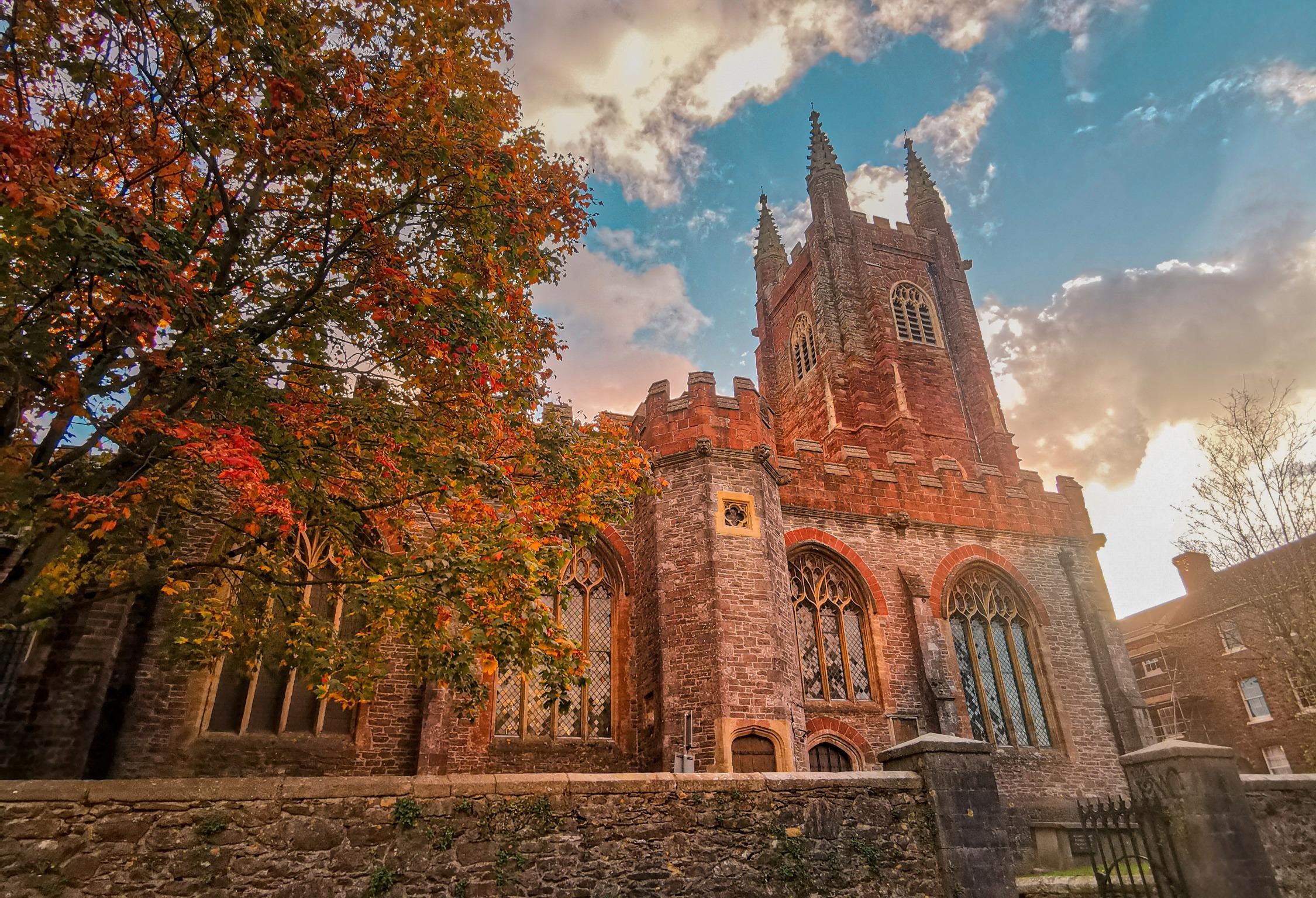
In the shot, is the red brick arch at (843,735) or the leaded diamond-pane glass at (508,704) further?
the red brick arch at (843,735)

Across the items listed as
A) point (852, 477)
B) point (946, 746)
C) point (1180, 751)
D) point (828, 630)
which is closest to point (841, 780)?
point (946, 746)

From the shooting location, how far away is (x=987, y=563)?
1596 cm

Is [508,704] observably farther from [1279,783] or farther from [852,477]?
[1279,783]

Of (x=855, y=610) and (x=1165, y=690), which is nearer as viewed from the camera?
(x=855, y=610)

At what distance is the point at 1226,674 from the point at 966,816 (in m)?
26.8

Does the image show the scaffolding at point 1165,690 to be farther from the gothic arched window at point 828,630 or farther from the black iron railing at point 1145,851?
the black iron railing at point 1145,851

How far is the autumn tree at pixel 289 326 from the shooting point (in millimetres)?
5680

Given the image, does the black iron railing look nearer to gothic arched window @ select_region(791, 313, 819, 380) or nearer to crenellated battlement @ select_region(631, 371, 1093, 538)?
crenellated battlement @ select_region(631, 371, 1093, 538)

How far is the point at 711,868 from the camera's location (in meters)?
6.16

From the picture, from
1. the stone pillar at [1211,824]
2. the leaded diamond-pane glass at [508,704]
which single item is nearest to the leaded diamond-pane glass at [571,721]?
the leaded diamond-pane glass at [508,704]

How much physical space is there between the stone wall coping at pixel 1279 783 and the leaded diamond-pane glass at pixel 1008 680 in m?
7.14

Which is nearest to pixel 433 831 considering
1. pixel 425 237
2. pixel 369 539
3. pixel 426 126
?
pixel 369 539

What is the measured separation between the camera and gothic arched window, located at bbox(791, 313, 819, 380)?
2712 centimetres

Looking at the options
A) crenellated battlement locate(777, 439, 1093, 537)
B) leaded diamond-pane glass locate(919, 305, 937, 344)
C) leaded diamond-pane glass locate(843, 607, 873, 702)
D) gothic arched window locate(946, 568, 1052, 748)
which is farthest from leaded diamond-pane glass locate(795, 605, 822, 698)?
leaded diamond-pane glass locate(919, 305, 937, 344)
